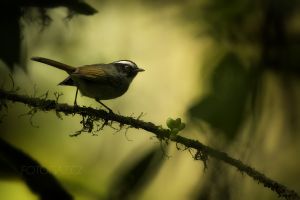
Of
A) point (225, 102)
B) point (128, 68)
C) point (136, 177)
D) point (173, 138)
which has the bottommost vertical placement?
point (128, 68)

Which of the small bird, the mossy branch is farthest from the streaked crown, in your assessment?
the mossy branch

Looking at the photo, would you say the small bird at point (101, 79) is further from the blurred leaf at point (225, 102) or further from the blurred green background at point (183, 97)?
the blurred leaf at point (225, 102)

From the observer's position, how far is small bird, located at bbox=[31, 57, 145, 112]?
2.14 metres

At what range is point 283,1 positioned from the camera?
1.46 m

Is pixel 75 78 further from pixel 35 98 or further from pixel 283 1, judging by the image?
pixel 283 1

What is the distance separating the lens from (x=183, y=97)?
2.40 meters

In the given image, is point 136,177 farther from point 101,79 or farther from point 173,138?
point 101,79

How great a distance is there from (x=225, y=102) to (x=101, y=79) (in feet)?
3.87

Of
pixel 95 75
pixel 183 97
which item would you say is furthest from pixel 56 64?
pixel 183 97

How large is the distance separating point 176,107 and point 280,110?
0.87 meters

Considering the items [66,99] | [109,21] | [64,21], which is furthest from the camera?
[109,21]

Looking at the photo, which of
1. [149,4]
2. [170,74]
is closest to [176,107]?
[170,74]

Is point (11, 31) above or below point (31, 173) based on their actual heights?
above

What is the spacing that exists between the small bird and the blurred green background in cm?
5
